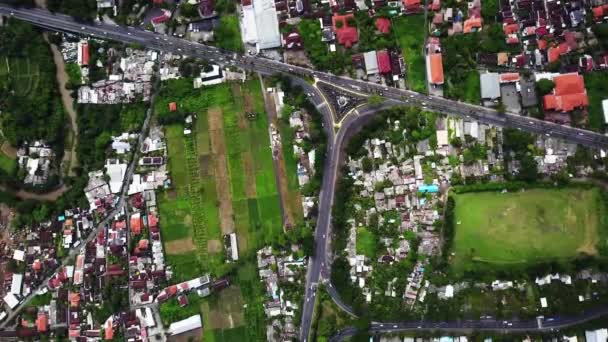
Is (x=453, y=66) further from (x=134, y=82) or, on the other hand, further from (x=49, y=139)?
(x=49, y=139)

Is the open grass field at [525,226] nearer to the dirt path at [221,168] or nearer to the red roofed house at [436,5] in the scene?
the red roofed house at [436,5]

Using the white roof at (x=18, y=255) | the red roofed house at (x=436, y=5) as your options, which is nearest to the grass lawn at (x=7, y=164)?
the white roof at (x=18, y=255)

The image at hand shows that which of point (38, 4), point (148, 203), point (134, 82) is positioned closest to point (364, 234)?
point (148, 203)

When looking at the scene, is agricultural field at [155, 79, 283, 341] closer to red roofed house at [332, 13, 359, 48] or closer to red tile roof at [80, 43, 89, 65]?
red tile roof at [80, 43, 89, 65]

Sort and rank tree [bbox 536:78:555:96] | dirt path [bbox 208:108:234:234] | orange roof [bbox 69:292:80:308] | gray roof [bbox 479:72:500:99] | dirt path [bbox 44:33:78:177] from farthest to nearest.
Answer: dirt path [bbox 44:33:78:177] → dirt path [bbox 208:108:234:234] → orange roof [bbox 69:292:80:308] → gray roof [bbox 479:72:500:99] → tree [bbox 536:78:555:96]

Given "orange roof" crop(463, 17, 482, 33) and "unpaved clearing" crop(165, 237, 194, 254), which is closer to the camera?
"orange roof" crop(463, 17, 482, 33)

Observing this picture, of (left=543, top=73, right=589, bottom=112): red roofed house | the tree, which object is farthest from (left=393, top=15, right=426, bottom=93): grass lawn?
(left=543, top=73, right=589, bottom=112): red roofed house

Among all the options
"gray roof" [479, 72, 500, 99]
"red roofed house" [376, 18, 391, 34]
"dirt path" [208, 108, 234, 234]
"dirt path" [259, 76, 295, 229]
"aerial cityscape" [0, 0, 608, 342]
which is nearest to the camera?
"aerial cityscape" [0, 0, 608, 342]
